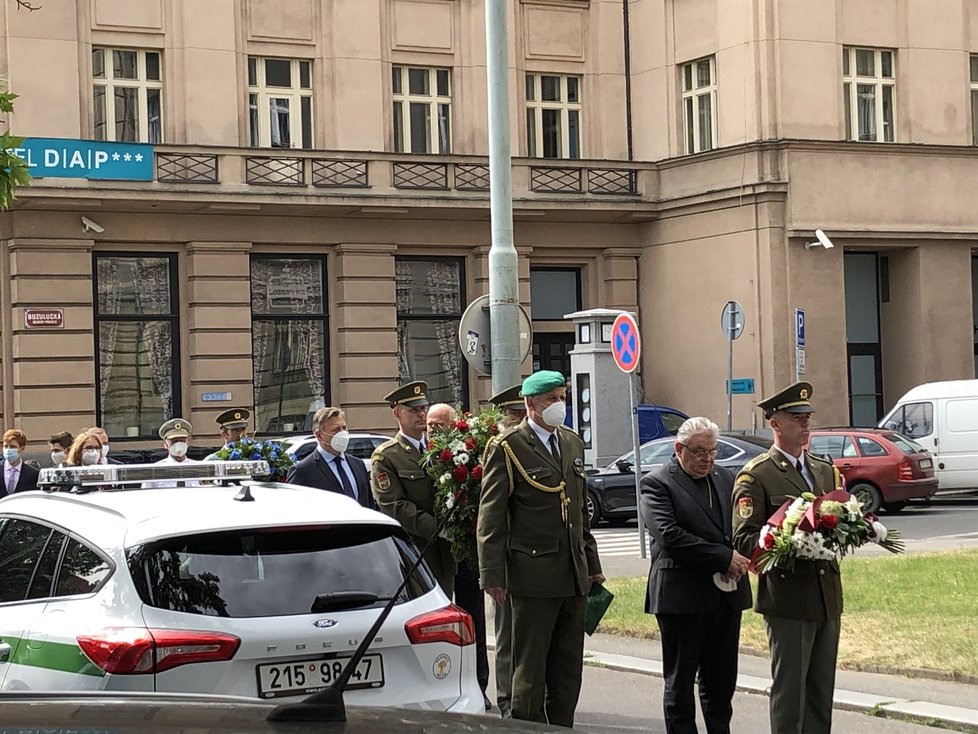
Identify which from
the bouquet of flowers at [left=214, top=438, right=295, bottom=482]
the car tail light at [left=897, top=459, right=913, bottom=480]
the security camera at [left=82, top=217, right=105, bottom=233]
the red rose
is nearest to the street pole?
the bouquet of flowers at [left=214, top=438, right=295, bottom=482]

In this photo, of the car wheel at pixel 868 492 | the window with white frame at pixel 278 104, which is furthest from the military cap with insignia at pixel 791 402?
the window with white frame at pixel 278 104

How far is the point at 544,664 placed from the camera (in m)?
8.16

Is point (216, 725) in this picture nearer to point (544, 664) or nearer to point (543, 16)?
point (544, 664)

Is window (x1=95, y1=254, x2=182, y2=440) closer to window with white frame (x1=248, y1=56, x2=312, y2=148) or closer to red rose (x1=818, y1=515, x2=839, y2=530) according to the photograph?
window with white frame (x1=248, y1=56, x2=312, y2=148)

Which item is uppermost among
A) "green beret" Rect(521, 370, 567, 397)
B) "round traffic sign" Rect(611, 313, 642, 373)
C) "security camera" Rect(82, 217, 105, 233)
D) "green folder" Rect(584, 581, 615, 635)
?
"security camera" Rect(82, 217, 105, 233)

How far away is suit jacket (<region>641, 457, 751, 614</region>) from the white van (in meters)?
21.4

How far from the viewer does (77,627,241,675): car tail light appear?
19.3 feet

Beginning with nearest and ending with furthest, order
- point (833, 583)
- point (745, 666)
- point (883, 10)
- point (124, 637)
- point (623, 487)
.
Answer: point (124, 637)
point (833, 583)
point (745, 666)
point (623, 487)
point (883, 10)

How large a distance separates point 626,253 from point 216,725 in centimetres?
3331

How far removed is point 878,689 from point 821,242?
22.8 m

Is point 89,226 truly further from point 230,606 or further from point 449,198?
point 230,606

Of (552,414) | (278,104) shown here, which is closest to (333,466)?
(552,414)

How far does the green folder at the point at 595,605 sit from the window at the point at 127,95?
24597mm

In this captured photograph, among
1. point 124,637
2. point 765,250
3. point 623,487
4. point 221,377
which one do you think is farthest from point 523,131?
point 124,637
